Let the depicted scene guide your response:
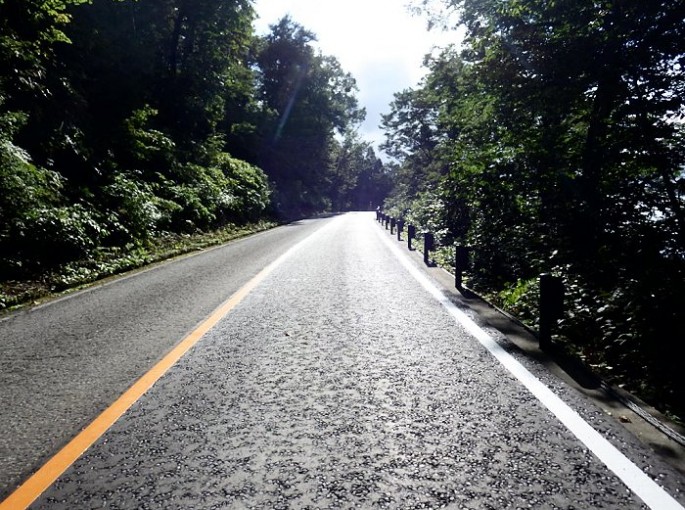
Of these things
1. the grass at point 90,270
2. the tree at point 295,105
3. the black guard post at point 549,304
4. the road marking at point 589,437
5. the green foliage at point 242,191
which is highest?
the tree at point 295,105

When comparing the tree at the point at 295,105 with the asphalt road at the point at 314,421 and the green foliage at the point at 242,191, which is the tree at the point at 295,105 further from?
the asphalt road at the point at 314,421

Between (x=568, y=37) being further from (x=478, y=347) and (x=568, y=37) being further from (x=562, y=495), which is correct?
(x=562, y=495)

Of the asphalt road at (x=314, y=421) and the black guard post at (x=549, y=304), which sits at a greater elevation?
the black guard post at (x=549, y=304)

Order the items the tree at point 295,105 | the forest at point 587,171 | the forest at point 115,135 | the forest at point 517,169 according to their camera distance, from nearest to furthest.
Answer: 1. the forest at point 587,171
2. the forest at point 517,169
3. the forest at point 115,135
4. the tree at point 295,105

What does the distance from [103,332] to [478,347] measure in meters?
4.57

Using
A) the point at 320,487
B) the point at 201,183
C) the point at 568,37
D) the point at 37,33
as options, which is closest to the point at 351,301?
the point at 320,487

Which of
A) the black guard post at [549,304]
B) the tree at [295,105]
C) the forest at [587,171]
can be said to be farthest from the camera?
the tree at [295,105]

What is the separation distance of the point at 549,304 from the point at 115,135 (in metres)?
18.4

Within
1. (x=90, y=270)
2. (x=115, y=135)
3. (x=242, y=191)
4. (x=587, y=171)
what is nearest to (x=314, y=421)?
(x=587, y=171)

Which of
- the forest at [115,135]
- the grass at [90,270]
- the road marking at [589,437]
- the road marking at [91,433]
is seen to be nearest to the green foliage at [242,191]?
the forest at [115,135]

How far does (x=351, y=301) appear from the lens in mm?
7566

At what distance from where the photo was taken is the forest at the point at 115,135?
10.3 metres

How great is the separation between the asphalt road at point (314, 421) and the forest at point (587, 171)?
1502 mm

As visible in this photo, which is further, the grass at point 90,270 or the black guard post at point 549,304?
the grass at point 90,270
